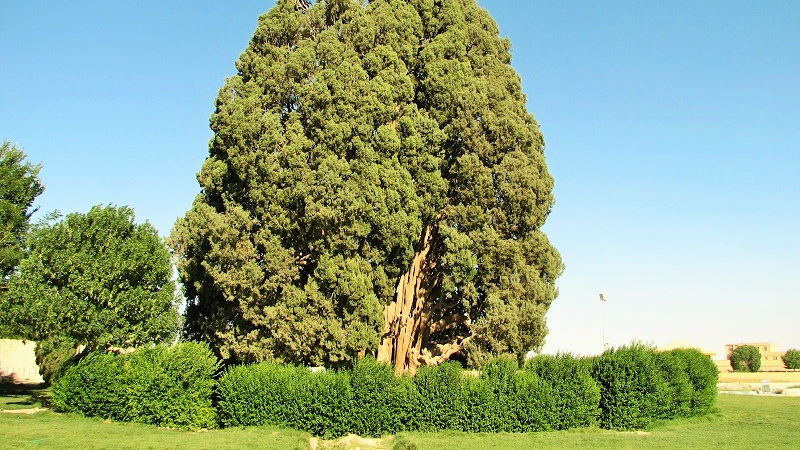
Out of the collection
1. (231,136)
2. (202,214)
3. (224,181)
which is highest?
(231,136)

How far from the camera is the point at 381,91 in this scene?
16.8 metres

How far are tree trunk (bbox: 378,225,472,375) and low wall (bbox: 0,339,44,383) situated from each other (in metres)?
27.1

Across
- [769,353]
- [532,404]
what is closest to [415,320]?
[532,404]

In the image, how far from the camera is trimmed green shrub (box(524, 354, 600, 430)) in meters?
15.4

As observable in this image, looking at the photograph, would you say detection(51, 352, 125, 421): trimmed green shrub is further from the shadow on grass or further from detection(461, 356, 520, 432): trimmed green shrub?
detection(461, 356, 520, 432): trimmed green shrub

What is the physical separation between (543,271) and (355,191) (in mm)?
6628

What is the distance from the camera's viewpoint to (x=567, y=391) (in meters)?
15.5

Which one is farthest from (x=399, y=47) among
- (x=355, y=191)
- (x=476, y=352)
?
(x=476, y=352)

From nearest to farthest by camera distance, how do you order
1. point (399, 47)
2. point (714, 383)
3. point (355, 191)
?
point (355, 191) → point (399, 47) → point (714, 383)

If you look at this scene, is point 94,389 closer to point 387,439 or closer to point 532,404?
point 387,439

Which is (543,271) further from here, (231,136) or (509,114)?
(231,136)

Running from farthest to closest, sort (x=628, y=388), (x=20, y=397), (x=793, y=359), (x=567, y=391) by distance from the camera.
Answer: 1. (x=793, y=359)
2. (x=20, y=397)
3. (x=628, y=388)
4. (x=567, y=391)

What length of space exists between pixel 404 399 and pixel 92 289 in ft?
31.6

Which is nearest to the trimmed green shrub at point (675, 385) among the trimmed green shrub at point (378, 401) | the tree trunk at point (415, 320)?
the tree trunk at point (415, 320)
